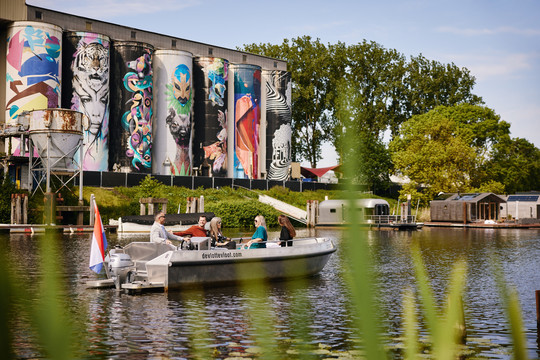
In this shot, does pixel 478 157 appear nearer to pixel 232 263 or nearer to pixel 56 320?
pixel 232 263

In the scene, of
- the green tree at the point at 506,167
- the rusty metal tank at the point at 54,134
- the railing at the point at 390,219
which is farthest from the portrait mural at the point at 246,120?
the rusty metal tank at the point at 54,134

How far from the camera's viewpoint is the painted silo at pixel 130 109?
62.7 meters

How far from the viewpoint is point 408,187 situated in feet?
224

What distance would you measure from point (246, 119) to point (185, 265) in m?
59.1

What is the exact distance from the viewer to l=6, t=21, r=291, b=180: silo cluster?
2212 inches

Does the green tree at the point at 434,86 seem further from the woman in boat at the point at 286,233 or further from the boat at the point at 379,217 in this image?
the woman in boat at the point at 286,233

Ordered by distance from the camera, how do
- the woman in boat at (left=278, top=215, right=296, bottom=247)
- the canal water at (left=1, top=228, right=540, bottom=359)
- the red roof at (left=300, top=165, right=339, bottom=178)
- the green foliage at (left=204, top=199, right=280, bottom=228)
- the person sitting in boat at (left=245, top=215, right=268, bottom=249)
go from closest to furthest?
the canal water at (left=1, top=228, right=540, bottom=359) < the person sitting in boat at (left=245, top=215, right=268, bottom=249) < the woman in boat at (left=278, top=215, right=296, bottom=247) < the green foliage at (left=204, top=199, right=280, bottom=228) < the red roof at (left=300, top=165, right=339, bottom=178)

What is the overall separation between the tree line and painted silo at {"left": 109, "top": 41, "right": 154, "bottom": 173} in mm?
19158

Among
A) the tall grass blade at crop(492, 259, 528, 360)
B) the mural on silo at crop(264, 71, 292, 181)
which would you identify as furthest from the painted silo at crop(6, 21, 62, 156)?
the tall grass blade at crop(492, 259, 528, 360)

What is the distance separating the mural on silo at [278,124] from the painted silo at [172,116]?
39.6 ft

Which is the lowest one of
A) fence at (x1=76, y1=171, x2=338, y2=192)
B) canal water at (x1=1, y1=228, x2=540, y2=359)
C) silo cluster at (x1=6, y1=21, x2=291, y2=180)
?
canal water at (x1=1, y1=228, x2=540, y2=359)

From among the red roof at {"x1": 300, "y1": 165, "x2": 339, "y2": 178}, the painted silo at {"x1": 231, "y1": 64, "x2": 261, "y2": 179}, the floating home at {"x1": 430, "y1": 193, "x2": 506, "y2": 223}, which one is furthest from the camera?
the red roof at {"x1": 300, "y1": 165, "x2": 339, "y2": 178}

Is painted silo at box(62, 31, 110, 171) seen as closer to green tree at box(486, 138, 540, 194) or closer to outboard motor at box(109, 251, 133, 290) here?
green tree at box(486, 138, 540, 194)

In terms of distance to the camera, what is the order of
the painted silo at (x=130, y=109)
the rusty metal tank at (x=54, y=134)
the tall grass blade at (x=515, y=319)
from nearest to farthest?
1. the tall grass blade at (x=515, y=319)
2. the rusty metal tank at (x=54, y=134)
3. the painted silo at (x=130, y=109)
